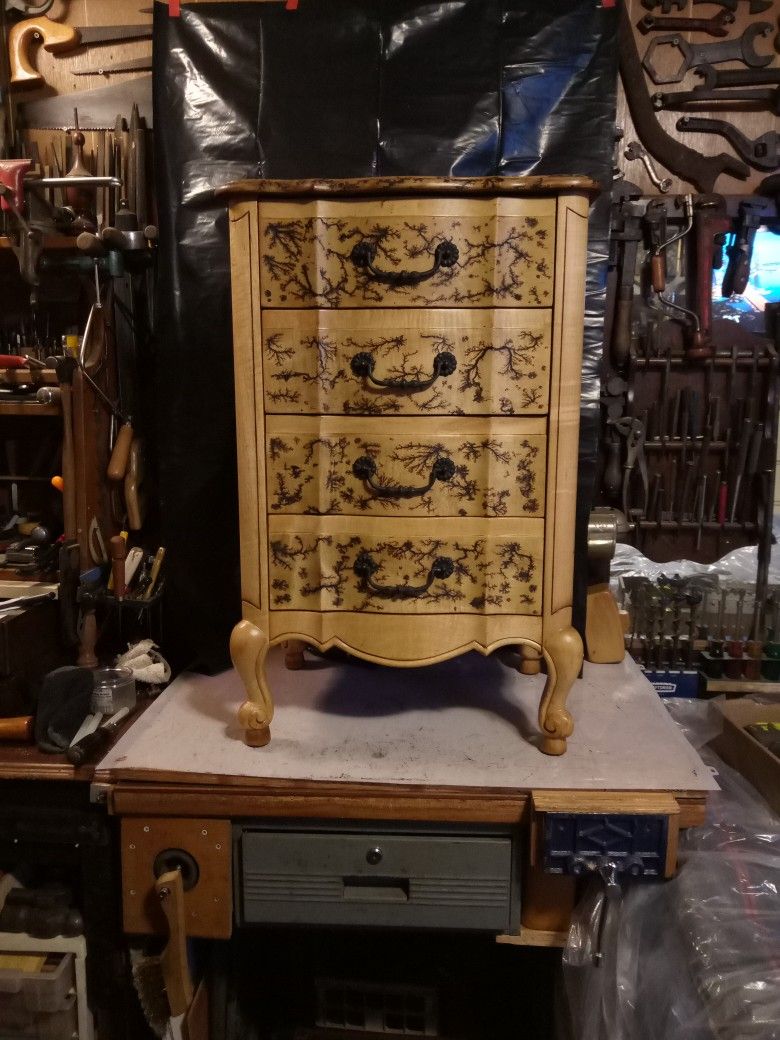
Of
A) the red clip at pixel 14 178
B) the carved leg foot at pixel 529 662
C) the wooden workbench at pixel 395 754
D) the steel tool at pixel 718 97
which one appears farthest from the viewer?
the steel tool at pixel 718 97

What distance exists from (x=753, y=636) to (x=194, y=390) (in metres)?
1.50

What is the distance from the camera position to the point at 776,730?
1.54 meters

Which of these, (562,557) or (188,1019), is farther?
(188,1019)

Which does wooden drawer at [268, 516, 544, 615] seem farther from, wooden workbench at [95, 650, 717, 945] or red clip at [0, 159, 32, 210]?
red clip at [0, 159, 32, 210]

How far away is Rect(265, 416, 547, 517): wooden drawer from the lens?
1158mm

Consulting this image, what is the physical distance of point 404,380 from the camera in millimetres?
1141

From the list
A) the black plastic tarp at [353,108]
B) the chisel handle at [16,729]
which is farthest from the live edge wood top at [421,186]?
the chisel handle at [16,729]

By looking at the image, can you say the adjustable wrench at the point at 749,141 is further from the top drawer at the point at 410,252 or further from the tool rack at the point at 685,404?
the top drawer at the point at 410,252

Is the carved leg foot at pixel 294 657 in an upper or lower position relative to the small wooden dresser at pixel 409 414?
lower

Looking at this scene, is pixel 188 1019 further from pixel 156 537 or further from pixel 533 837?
pixel 156 537

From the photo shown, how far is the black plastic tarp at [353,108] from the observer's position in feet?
4.90

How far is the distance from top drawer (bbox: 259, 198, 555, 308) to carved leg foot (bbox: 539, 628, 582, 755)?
53cm

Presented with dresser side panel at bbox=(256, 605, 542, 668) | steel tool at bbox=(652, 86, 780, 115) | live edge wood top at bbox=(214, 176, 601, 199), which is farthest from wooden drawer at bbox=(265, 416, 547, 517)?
steel tool at bbox=(652, 86, 780, 115)

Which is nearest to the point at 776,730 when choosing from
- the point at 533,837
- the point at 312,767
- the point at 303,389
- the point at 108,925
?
the point at 533,837
